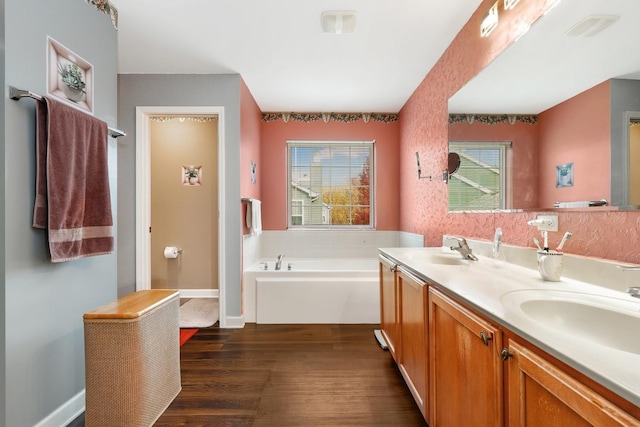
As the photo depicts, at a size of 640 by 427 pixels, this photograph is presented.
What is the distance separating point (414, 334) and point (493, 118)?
1320 mm

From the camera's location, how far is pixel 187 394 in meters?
1.80

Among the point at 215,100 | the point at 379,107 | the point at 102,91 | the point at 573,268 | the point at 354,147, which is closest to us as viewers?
the point at 573,268

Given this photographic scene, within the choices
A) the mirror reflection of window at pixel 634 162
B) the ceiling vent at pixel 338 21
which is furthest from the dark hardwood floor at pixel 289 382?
the ceiling vent at pixel 338 21

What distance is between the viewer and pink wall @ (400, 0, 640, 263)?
3.74 ft

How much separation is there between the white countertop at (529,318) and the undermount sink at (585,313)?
0.02m

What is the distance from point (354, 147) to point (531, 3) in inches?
103

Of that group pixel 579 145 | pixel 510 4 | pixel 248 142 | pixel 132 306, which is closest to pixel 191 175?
pixel 248 142

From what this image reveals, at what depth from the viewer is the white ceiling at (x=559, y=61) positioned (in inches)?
38.8

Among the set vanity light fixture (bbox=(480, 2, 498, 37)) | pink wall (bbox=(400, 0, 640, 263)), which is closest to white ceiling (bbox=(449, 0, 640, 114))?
pink wall (bbox=(400, 0, 640, 263))

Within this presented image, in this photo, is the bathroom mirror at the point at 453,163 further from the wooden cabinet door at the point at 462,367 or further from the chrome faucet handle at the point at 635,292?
the chrome faucet handle at the point at 635,292

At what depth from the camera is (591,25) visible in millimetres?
1094

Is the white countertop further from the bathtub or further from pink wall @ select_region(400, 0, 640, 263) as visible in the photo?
the bathtub

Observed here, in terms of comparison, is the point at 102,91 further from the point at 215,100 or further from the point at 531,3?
the point at 531,3

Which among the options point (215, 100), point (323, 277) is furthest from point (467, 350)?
point (215, 100)
